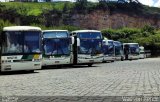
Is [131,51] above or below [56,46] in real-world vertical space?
below

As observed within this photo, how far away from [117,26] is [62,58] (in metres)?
125

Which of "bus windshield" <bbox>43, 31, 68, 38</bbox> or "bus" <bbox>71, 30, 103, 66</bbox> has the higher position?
"bus windshield" <bbox>43, 31, 68, 38</bbox>

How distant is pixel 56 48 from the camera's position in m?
33.1

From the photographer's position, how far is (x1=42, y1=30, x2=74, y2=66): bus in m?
32.8

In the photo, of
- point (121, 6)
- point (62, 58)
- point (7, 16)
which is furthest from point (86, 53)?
point (121, 6)

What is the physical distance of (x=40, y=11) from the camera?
154 metres

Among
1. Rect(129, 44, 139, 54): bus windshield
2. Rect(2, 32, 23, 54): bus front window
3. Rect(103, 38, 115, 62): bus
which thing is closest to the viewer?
Rect(2, 32, 23, 54): bus front window

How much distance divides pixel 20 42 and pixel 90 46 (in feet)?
33.9

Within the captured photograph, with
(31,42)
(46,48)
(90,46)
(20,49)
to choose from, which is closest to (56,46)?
(46,48)

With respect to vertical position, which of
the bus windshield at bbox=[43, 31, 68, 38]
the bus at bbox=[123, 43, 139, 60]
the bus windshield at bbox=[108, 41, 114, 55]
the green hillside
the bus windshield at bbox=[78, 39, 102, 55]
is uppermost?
the green hillside

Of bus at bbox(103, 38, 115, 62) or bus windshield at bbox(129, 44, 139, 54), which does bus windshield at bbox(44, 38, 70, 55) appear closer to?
bus at bbox(103, 38, 115, 62)

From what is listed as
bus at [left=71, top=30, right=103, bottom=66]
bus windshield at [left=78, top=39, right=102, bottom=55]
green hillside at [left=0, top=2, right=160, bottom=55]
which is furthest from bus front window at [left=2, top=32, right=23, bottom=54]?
green hillside at [left=0, top=2, right=160, bottom=55]

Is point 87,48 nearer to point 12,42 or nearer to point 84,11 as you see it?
point 12,42

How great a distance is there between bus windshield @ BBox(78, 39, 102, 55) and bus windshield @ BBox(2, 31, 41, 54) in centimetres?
918
